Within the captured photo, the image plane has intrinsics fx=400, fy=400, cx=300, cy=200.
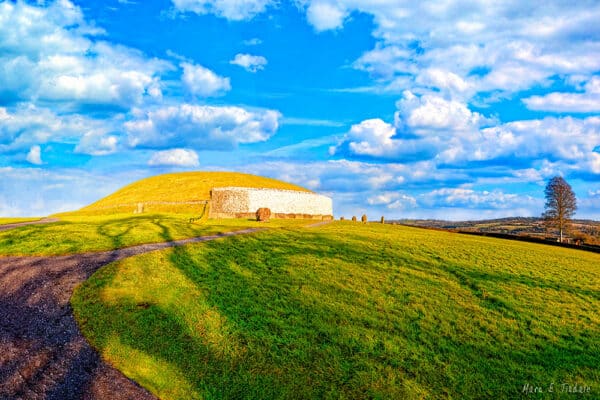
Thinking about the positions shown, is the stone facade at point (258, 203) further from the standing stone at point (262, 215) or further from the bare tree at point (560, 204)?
the bare tree at point (560, 204)

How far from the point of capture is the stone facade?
61625 mm

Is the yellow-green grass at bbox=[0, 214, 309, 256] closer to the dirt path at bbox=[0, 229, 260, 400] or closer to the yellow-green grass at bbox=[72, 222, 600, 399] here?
the dirt path at bbox=[0, 229, 260, 400]

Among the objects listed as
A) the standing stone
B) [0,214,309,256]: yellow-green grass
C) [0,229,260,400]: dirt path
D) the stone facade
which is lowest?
[0,229,260,400]: dirt path

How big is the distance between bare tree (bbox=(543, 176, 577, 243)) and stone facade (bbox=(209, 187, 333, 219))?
38.7m

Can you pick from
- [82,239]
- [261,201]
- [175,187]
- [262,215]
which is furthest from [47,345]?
[175,187]

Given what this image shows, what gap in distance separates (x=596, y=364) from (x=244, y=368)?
457 inches

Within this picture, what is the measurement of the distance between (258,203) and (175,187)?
27425mm

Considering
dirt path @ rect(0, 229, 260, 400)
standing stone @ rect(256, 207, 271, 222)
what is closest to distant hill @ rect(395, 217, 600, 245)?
standing stone @ rect(256, 207, 271, 222)

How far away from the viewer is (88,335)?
13445 mm

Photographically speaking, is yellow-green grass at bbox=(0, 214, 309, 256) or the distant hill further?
the distant hill

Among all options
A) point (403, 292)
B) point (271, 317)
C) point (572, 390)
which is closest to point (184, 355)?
point (271, 317)

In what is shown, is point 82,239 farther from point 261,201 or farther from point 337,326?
point 261,201

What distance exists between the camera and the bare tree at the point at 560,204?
6756cm

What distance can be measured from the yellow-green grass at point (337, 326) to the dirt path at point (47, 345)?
0.53 meters
